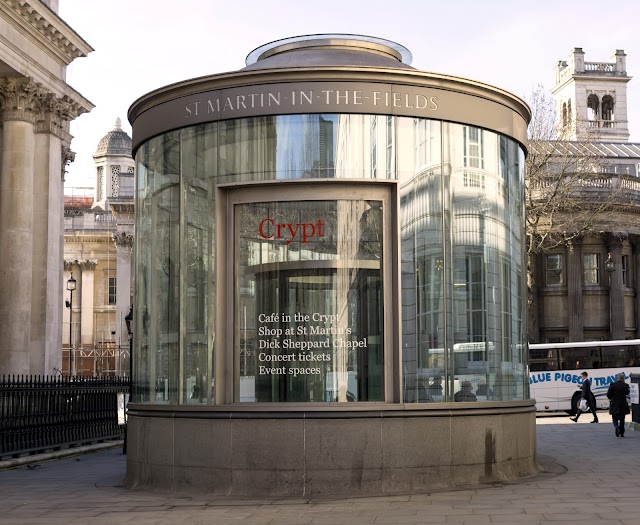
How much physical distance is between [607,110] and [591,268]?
50.0 m

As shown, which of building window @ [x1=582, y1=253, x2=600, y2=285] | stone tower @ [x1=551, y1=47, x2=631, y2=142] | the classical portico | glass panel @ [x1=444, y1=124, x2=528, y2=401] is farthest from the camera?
stone tower @ [x1=551, y1=47, x2=631, y2=142]

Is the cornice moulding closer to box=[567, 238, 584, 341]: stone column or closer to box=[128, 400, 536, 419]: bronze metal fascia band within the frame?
box=[128, 400, 536, 419]: bronze metal fascia band

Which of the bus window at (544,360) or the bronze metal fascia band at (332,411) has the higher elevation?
the bus window at (544,360)

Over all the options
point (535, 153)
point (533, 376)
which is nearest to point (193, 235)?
point (533, 376)

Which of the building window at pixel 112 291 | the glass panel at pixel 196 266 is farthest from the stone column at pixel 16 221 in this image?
the building window at pixel 112 291

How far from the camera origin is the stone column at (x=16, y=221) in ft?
109

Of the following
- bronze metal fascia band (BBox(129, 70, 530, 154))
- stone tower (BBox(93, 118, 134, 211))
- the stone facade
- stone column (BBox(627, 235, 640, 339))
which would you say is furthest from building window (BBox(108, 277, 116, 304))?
bronze metal fascia band (BBox(129, 70, 530, 154))

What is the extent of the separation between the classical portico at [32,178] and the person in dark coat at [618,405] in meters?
18.4

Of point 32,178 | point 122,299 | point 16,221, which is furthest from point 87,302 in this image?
point 16,221

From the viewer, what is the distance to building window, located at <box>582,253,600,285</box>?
64.7 metres

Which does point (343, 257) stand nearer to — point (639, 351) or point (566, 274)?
Result: point (639, 351)

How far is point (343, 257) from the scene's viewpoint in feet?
42.9

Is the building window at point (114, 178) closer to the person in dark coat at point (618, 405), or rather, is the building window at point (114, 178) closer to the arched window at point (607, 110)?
the arched window at point (607, 110)

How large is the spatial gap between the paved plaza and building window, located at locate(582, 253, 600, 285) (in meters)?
50.2
